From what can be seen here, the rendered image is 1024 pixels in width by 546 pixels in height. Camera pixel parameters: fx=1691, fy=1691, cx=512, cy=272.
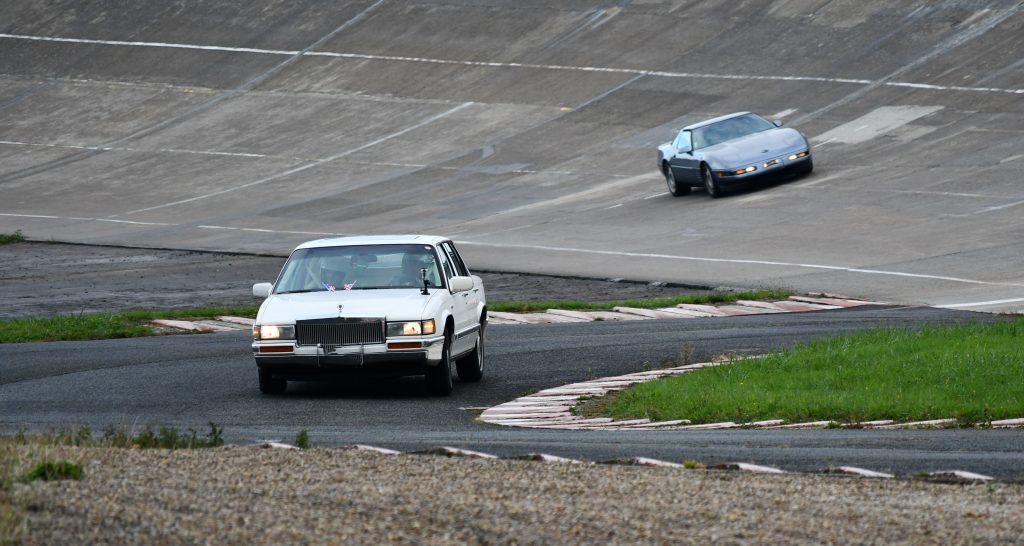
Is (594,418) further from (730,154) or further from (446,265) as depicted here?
(730,154)

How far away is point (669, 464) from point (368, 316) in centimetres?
574

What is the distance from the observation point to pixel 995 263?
23719 mm

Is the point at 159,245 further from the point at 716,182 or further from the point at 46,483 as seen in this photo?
the point at 46,483

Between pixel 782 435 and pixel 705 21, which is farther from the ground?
pixel 705 21

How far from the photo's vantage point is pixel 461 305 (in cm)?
1630

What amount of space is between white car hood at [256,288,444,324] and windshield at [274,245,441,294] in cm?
23

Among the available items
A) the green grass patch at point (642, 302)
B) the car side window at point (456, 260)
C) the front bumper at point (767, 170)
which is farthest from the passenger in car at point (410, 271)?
the front bumper at point (767, 170)

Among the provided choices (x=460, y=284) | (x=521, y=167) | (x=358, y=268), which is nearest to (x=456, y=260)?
(x=460, y=284)

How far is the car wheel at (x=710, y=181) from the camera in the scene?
32.9m

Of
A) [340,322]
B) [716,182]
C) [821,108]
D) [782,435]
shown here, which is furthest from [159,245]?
[782,435]

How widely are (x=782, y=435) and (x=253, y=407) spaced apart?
4983 mm

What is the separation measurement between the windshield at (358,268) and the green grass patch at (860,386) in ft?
8.42

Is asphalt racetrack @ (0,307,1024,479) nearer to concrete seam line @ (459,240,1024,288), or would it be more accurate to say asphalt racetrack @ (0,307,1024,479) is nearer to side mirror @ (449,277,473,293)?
side mirror @ (449,277,473,293)

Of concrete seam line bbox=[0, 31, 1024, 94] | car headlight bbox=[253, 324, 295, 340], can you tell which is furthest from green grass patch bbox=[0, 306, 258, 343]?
concrete seam line bbox=[0, 31, 1024, 94]
